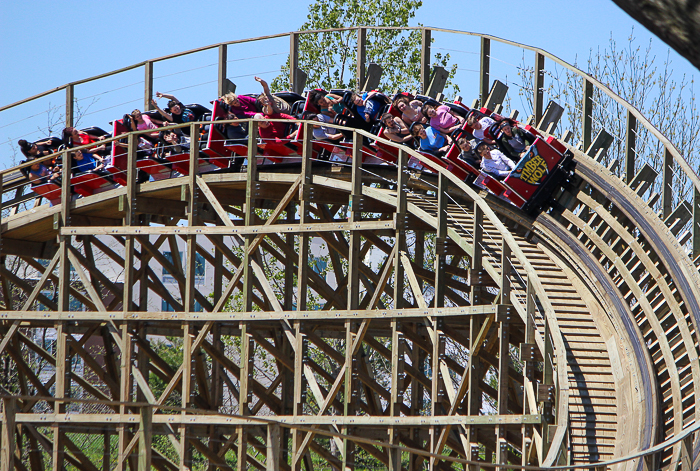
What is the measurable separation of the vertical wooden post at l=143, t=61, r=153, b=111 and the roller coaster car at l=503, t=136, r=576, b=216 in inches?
228

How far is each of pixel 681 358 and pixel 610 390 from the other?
32.3 inches

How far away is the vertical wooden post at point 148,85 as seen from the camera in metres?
14.0

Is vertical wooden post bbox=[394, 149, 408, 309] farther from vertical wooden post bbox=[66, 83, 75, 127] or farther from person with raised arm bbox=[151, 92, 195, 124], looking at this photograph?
vertical wooden post bbox=[66, 83, 75, 127]

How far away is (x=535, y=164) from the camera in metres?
11.2

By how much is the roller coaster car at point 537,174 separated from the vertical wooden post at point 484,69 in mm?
2343

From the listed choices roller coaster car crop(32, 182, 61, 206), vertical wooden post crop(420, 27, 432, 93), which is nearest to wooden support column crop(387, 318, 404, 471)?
vertical wooden post crop(420, 27, 432, 93)

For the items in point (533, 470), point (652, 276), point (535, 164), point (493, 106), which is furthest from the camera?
point (493, 106)

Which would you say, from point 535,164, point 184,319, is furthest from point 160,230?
point 535,164

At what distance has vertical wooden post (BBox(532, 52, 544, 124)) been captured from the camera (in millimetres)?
12531

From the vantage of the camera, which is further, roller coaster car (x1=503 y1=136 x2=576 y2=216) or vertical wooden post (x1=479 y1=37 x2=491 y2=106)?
vertical wooden post (x1=479 y1=37 x2=491 y2=106)

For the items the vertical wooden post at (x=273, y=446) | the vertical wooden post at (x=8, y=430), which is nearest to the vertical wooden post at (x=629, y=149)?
the vertical wooden post at (x=273, y=446)

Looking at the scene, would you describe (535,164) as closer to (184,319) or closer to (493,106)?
(493,106)

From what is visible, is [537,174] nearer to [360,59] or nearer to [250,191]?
[250,191]

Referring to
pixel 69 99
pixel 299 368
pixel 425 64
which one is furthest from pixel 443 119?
pixel 69 99
